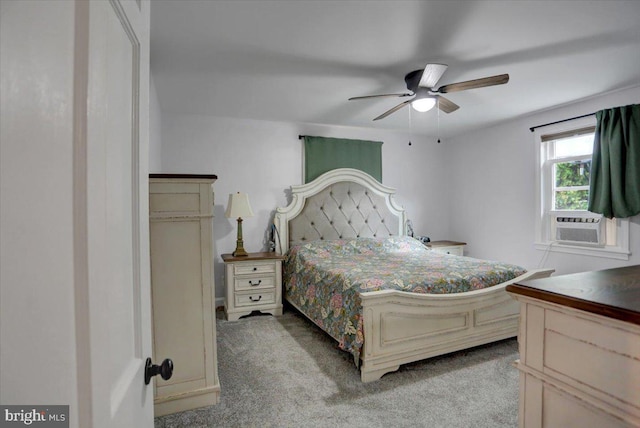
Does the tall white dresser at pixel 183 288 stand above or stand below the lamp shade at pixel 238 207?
below

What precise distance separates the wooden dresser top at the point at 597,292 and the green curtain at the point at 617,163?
268cm

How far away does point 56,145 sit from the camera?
0.37 metres

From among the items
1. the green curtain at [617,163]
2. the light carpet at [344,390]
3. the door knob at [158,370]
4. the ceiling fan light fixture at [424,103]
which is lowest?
the light carpet at [344,390]

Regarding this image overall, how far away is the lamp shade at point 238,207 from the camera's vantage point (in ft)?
11.7

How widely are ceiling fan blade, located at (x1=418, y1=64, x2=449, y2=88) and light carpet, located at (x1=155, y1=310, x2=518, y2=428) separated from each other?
2125 mm

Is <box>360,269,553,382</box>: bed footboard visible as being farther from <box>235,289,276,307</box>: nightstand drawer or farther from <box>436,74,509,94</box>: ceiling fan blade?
<box>235,289,276,307</box>: nightstand drawer

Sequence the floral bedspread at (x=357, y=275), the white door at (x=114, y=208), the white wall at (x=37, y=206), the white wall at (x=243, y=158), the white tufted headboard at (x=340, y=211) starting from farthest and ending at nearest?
the white tufted headboard at (x=340, y=211) < the white wall at (x=243, y=158) < the floral bedspread at (x=357, y=275) < the white door at (x=114, y=208) < the white wall at (x=37, y=206)

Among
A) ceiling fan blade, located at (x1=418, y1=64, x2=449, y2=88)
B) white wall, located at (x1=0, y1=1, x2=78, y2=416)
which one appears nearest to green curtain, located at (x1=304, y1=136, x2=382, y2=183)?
ceiling fan blade, located at (x1=418, y1=64, x2=449, y2=88)

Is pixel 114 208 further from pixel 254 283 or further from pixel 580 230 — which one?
pixel 580 230

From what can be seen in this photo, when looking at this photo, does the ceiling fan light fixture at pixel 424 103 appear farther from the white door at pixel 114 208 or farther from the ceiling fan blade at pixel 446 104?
the white door at pixel 114 208

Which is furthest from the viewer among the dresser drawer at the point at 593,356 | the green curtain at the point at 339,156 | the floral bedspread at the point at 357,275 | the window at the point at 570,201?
the green curtain at the point at 339,156

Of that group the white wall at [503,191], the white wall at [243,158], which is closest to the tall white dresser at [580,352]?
the white wall at [503,191]

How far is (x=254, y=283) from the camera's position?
11.6ft

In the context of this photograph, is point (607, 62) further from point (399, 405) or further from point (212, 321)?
point (212, 321)
